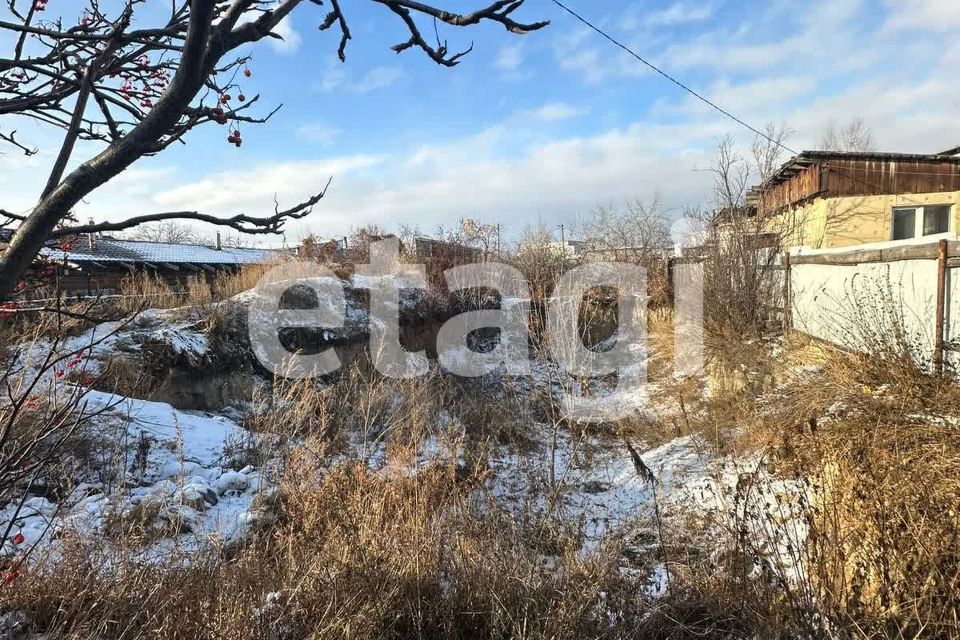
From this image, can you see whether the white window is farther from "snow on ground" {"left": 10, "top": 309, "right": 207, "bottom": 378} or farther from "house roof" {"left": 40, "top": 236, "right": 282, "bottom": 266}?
"house roof" {"left": 40, "top": 236, "right": 282, "bottom": 266}

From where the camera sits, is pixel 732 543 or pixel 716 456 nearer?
pixel 732 543

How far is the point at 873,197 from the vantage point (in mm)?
11508

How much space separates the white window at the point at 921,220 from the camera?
35.9 feet

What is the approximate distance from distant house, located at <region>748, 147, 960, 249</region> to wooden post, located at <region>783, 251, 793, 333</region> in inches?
81.5

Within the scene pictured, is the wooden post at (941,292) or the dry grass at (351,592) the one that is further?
the wooden post at (941,292)

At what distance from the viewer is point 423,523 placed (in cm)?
302

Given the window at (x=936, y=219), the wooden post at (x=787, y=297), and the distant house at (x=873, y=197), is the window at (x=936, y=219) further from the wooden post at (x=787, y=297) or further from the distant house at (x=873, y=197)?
the wooden post at (x=787, y=297)

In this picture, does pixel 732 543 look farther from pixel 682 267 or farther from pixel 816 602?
pixel 682 267

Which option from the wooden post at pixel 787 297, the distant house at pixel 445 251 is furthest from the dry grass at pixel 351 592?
the distant house at pixel 445 251

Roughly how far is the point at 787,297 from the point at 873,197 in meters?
4.50

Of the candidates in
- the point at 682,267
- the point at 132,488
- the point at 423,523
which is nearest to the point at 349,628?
the point at 423,523

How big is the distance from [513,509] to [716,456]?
7.80ft

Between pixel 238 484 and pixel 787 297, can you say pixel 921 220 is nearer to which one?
pixel 787 297

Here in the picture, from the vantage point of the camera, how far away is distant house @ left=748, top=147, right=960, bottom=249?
1084cm
